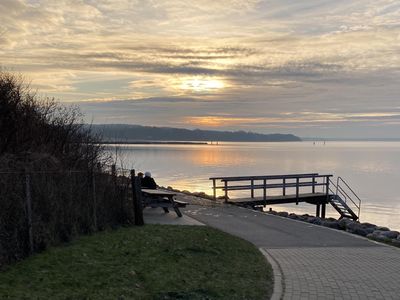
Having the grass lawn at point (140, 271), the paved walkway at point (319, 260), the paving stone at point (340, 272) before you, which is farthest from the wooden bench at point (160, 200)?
the paving stone at point (340, 272)

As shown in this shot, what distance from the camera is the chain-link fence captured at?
272 inches

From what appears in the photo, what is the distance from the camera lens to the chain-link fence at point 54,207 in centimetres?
691

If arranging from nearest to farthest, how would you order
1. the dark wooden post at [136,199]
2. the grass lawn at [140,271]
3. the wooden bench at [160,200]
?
the grass lawn at [140,271]
the dark wooden post at [136,199]
the wooden bench at [160,200]

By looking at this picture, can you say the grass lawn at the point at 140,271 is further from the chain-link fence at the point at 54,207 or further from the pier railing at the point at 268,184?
the pier railing at the point at 268,184

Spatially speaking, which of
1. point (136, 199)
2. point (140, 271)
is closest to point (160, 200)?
point (136, 199)

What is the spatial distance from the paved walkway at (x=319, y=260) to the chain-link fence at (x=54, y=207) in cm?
356

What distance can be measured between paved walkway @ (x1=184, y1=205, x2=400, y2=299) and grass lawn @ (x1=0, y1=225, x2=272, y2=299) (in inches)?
19.4

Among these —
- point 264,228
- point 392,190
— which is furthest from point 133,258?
point 392,190

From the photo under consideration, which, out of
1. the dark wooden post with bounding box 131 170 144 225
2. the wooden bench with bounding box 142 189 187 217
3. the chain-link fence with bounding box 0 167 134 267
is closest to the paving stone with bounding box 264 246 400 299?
the dark wooden post with bounding box 131 170 144 225

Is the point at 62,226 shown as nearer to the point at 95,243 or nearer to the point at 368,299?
the point at 95,243

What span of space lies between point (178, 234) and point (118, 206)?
1.83 metres

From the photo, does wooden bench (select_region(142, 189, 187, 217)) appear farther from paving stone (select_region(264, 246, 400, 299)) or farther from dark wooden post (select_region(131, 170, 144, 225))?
paving stone (select_region(264, 246, 400, 299))

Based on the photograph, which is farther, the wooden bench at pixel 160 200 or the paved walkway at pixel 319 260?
the wooden bench at pixel 160 200

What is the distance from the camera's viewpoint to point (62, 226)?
8.54m
